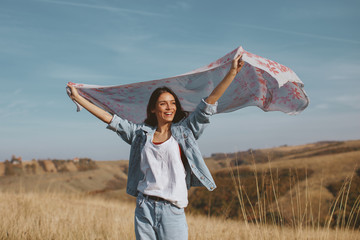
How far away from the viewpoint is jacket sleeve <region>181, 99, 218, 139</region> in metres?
2.75

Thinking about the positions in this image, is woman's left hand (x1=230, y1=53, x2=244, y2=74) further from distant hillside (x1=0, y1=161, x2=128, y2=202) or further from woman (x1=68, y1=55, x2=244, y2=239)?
distant hillside (x1=0, y1=161, x2=128, y2=202)

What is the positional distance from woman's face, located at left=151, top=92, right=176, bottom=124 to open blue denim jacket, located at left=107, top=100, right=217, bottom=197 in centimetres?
9

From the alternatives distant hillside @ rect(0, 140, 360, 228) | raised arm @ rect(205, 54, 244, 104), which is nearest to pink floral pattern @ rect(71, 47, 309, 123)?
raised arm @ rect(205, 54, 244, 104)

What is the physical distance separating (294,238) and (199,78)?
269cm

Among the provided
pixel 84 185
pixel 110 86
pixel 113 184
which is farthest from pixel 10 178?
pixel 110 86

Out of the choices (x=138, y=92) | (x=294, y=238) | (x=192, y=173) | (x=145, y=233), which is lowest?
(x=294, y=238)

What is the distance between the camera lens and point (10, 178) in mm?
18312

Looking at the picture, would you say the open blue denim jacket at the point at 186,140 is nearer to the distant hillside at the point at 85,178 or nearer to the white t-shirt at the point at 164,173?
the white t-shirt at the point at 164,173

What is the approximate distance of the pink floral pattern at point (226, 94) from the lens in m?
3.26

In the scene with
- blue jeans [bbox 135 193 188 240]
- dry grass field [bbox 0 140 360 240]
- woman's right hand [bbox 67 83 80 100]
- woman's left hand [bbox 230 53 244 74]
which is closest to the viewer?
blue jeans [bbox 135 193 188 240]

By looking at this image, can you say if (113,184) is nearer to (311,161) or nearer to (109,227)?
(311,161)

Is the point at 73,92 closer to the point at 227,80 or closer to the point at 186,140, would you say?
the point at 186,140

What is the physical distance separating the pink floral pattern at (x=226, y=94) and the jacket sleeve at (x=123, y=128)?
541mm

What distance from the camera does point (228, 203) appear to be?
11172 mm
